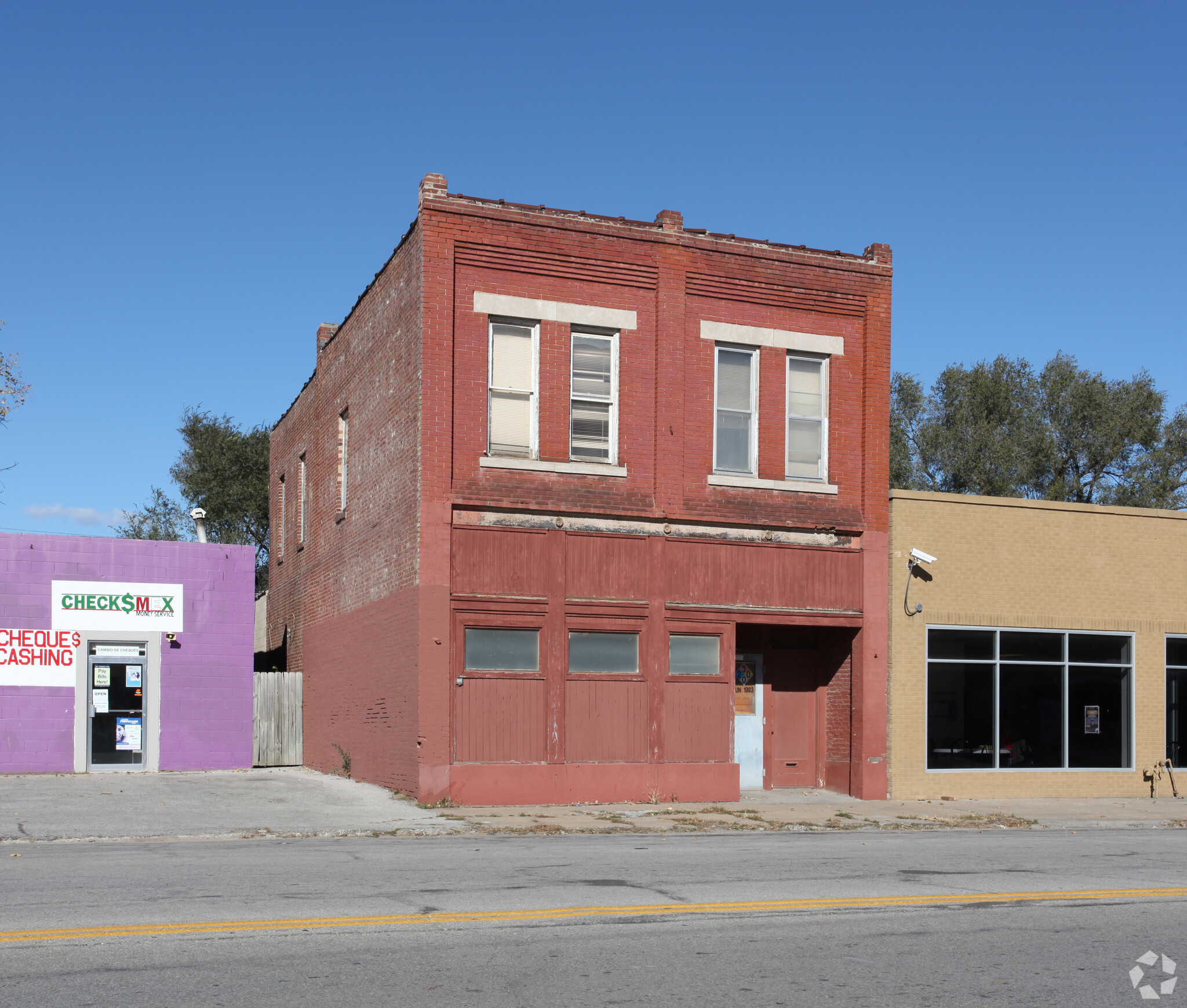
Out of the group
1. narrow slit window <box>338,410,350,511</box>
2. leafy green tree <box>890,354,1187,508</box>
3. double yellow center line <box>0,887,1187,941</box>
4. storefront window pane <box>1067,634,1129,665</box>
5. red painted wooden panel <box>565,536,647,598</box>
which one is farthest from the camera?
leafy green tree <box>890,354,1187,508</box>

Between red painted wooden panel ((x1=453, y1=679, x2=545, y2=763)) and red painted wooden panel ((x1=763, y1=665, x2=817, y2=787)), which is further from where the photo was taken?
red painted wooden panel ((x1=763, y1=665, x2=817, y2=787))

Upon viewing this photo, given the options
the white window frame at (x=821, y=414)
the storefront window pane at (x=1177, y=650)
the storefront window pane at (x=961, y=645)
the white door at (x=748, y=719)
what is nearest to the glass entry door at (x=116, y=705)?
the white door at (x=748, y=719)

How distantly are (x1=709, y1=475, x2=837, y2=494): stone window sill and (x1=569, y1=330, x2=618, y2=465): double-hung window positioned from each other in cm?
183

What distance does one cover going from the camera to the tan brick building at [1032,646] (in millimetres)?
21359

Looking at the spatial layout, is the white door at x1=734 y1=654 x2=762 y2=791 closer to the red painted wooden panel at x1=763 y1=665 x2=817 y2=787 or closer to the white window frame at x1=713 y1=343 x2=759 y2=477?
the red painted wooden panel at x1=763 y1=665 x2=817 y2=787

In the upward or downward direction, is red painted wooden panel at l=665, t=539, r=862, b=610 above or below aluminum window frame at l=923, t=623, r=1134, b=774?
above

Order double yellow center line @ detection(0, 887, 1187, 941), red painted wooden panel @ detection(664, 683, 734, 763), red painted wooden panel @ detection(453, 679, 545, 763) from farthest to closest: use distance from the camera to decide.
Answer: red painted wooden panel @ detection(664, 683, 734, 763) → red painted wooden panel @ detection(453, 679, 545, 763) → double yellow center line @ detection(0, 887, 1187, 941)

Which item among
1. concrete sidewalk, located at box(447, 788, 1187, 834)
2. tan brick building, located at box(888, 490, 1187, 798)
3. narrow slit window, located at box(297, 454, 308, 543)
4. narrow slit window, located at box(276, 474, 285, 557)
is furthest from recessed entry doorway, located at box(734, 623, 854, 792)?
narrow slit window, located at box(276, 474, 285, 557)

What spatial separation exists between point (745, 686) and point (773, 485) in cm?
349

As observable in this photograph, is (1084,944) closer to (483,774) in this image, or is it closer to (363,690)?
(483,774)

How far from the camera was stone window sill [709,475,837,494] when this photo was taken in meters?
20.6

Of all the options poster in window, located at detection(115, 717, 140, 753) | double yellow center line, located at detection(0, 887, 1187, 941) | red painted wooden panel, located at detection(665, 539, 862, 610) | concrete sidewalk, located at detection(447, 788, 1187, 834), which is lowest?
concrete sidewalk, located at detection(447, 788, 1187, 834)

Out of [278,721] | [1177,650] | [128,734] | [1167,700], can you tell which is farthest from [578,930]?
[278,721]

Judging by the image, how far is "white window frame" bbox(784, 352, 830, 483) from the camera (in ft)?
69.7
